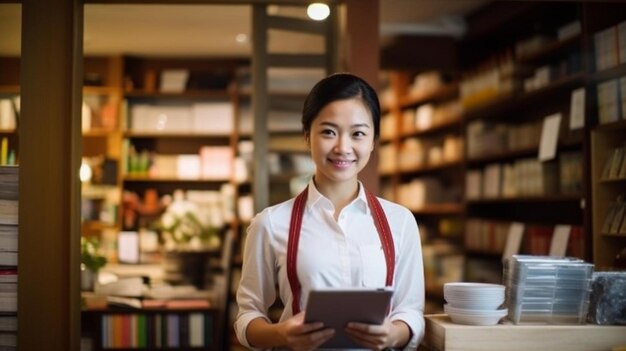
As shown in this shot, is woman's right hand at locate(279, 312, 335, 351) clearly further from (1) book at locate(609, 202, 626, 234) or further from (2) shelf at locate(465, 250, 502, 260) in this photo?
(2) shelf at locate(465, 250, 502, 260)

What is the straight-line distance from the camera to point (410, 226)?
88.8 inches

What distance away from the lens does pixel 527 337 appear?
242 centimetres

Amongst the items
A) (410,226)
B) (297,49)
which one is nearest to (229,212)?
(297,49)

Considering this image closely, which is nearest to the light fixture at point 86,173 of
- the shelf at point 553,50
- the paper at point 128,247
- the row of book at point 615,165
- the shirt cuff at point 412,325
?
the paper at point 128,247

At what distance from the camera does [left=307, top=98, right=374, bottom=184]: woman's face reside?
216 centimetres

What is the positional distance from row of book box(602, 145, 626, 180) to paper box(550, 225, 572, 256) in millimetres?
701

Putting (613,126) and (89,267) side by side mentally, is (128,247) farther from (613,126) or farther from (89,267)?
(613,126)

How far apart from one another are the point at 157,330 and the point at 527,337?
9.70 feet

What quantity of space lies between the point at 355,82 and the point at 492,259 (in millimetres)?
4877

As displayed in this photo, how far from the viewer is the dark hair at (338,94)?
218cm

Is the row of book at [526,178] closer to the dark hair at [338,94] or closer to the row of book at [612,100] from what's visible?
the row of book at [612,100]

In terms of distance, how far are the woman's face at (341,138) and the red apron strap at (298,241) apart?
129 millimetres

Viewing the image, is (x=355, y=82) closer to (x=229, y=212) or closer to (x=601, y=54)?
(x=601, y=54)

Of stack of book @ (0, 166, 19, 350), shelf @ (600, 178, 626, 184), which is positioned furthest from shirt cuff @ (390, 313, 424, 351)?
shelf @ (600, 178, 626, 184)
